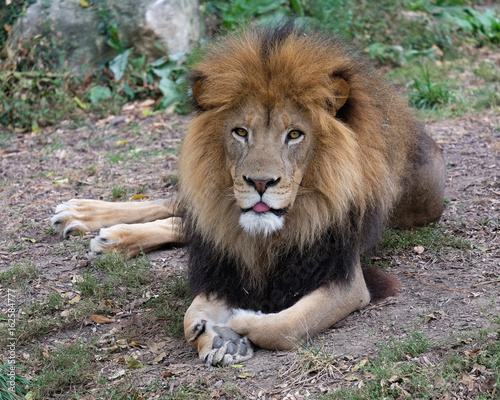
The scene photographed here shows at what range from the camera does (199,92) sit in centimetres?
371

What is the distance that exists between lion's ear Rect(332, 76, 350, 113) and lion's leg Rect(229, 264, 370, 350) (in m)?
0.96

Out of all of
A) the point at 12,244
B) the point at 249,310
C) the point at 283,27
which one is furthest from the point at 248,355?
the point at 12,244

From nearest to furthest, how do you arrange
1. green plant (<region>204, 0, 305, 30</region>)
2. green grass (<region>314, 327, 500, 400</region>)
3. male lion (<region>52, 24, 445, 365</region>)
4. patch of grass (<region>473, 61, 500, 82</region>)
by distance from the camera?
green grass (<region>314, 327, 500, 400</region>), male lion (<region>52, 24, 445, 365</region>), patch of grass (<region>473, 61, 500, 82</region>), green plant (<region>204, 0, 305, 30</region>)

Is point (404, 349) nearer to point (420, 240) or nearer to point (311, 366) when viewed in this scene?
point (311, 366)

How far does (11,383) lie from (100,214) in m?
1.99

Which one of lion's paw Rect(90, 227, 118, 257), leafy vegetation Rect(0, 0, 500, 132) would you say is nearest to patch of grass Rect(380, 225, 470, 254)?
lion's paw Rect(90, 227, 118, 257)

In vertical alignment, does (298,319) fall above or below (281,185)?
below

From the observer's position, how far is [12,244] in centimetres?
509

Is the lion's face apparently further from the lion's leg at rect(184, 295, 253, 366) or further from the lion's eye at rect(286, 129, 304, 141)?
the lion's leg at rect(184, 295, 253, 366)

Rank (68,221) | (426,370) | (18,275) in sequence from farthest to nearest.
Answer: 1. (68,221)
2. (18,275)
3. (426,370)

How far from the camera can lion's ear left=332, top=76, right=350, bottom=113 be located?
353 cm

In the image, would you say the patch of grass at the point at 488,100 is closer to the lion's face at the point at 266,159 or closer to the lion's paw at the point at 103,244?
the lion's paw at the point at 103,244

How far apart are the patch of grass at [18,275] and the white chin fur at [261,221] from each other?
1.87 meters

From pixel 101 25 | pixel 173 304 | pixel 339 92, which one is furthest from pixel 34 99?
pixel 339 92
